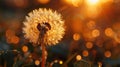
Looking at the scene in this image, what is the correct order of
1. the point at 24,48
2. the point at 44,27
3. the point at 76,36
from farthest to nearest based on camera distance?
the point at 76,36 < the point at 24,48 < the point at 44,27

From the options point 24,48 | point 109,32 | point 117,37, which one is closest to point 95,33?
point 109,32

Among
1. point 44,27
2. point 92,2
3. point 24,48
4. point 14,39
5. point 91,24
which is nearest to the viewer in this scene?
point 44,27

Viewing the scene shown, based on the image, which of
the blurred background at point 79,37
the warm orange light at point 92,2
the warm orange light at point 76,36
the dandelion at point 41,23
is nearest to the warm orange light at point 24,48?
the blurred background at point 79,37

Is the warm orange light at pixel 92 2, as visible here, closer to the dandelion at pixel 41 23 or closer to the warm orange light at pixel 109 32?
the warm orange light at pixel 109 32

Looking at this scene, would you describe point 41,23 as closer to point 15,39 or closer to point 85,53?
point 85,53

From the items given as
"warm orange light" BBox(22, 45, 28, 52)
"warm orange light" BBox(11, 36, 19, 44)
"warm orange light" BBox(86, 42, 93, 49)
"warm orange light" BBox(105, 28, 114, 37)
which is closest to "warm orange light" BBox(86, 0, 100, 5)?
"warm orange light" BBox(105, 28, 114, 37)

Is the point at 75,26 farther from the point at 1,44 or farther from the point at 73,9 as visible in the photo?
the point at 1,44

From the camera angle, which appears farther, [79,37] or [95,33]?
[95,33]
